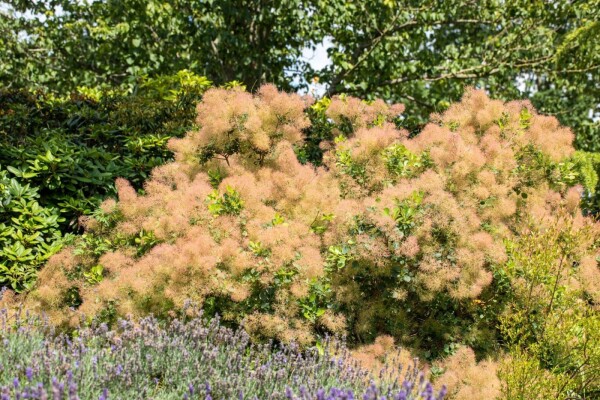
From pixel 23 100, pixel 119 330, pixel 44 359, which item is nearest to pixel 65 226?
pixel 119 330

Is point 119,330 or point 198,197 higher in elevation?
point 198,197

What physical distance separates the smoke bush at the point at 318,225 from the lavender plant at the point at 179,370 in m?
0.29

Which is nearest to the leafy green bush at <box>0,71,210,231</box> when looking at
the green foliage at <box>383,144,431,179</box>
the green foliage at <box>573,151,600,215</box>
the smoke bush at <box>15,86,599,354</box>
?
the smoke bush at <box>15,86,599,354</box>

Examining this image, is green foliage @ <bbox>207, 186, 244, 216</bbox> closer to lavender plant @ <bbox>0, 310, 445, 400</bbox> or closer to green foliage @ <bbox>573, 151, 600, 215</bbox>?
lavender plant @ <bbox>0, 310, 445, 400</bbox>

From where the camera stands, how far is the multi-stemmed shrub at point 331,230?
11.8 feet

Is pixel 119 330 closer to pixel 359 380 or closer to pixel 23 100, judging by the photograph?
pixel 359 380

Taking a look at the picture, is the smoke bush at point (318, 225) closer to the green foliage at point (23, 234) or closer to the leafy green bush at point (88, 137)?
the green foliage at point (23, 234)

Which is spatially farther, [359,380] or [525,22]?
[525,22]

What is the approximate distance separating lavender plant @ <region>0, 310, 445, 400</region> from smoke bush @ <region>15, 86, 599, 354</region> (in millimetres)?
292

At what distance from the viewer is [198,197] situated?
4.00 metres

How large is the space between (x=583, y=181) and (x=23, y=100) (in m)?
6.24

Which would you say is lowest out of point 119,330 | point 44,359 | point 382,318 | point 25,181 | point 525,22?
point 44,359

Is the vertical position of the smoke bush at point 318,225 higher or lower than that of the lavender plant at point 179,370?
higher

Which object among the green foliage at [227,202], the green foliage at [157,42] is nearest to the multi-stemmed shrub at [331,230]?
the green foliage at [227,202]
